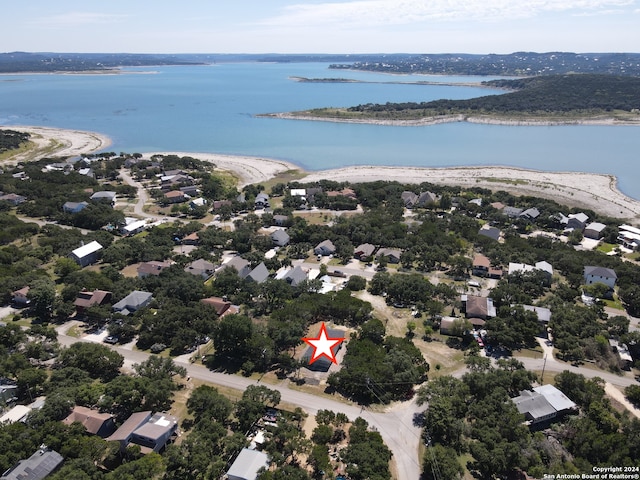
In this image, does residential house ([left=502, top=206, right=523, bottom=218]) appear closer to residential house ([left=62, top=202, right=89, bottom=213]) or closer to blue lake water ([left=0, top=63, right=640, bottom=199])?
blue lake water ([left=0, top=63, right=640, bottom=199])

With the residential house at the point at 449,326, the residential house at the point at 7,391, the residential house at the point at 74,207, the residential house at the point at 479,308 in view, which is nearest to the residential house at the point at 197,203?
the residential house at the point at 74,207

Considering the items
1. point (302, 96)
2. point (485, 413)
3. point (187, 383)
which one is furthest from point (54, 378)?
point (302, 96)

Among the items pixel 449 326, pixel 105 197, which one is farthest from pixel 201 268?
pixel 105 197

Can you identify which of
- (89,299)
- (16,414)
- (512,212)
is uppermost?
(512,212)

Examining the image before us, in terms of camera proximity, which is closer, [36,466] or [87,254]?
[36,466]

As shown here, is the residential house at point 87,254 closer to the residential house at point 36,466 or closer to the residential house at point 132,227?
the residential house at point 132,227

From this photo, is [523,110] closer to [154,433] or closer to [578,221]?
[578,221]

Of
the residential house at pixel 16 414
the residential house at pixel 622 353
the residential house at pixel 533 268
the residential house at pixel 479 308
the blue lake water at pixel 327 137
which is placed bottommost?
the residential house at pixel 622 353
